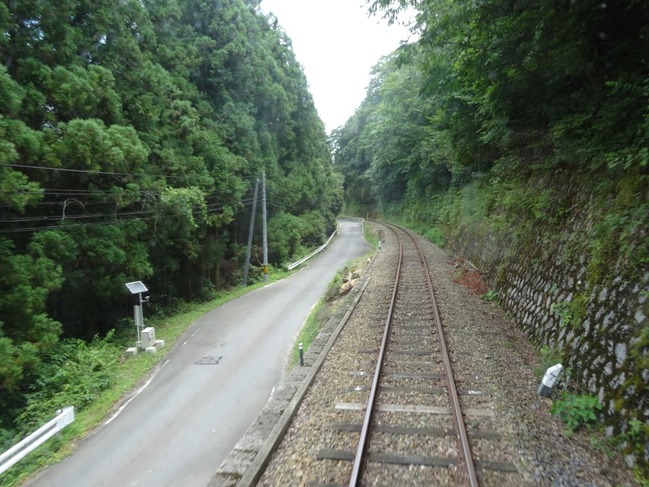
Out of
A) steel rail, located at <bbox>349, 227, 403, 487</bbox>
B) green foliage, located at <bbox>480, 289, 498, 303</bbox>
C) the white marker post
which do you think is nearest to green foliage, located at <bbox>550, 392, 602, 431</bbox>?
the white marker post

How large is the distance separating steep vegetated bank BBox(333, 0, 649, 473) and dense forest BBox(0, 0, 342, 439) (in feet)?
28.7

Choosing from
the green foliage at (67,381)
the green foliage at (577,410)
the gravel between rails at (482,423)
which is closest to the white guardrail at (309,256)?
the green foliage at (67,381)

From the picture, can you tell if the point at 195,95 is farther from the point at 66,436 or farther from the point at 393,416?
the point at 393,416

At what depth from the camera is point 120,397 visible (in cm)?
999

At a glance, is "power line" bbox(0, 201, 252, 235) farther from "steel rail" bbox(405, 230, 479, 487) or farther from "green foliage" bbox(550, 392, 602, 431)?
"green foliage" bbox(550, 392, 602, 431)

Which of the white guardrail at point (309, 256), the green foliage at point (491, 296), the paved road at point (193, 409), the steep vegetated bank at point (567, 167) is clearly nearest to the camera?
the steep vegetated bank at point (567, 167)

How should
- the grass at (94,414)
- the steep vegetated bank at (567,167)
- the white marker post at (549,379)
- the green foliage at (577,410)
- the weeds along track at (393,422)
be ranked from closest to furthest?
the weeds along track at (393,422) → the green foliage at (577,410) → the steep vegetated bank at (567,167) → the white marker post at (549,379) → the grass at (94,414)

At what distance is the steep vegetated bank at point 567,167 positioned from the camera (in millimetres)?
5586

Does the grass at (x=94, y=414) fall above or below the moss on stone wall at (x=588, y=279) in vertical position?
below

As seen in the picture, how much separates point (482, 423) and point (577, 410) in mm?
1310

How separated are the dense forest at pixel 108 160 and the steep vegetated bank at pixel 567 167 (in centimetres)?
873

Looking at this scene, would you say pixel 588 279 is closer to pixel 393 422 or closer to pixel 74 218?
pixel 393 422

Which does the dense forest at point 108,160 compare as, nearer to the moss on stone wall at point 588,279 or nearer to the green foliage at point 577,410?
the green foliage at point 577,410

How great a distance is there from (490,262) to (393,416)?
952 cm
